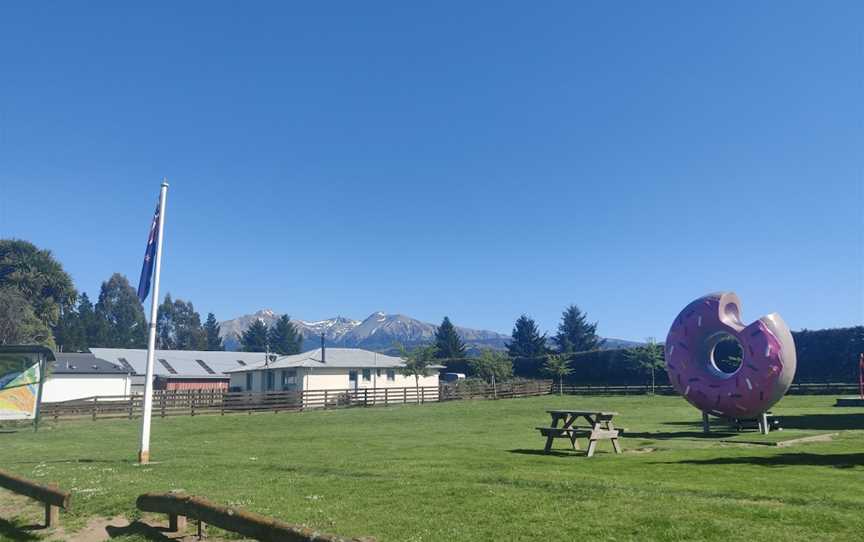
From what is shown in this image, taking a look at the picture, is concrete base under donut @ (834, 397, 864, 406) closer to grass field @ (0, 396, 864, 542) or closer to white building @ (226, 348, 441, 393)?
grass field @ (0, 396, 864, 542)

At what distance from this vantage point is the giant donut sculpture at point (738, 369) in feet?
64.7

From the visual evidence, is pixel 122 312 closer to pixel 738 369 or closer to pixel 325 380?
pixel 325 380

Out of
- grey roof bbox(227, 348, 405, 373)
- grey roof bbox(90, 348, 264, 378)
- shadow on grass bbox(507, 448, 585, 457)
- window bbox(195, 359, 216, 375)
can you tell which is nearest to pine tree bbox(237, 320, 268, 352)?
grey roof bbox(90, 348, 264, 378)

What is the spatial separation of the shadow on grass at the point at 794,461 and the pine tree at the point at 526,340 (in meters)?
85.7

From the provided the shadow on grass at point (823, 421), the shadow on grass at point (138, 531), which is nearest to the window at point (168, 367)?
the shadow on grass at point (823, 421)

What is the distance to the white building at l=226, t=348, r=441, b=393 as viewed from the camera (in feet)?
174

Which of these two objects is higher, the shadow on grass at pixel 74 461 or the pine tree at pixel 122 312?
the pine tree at pixel 122 312

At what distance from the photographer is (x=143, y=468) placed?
1370 centimetres

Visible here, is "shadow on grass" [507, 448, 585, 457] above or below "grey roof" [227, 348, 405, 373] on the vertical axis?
below

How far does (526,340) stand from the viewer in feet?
331

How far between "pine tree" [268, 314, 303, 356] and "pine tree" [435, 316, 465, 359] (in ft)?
168

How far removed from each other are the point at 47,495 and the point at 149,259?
8042 mm

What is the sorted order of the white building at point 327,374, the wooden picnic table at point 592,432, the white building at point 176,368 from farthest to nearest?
the white building at point 176,368 < the white building at point 327,374 < the wooden picnic table at point 592,432

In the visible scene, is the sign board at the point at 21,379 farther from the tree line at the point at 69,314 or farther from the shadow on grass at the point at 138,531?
the tree line at the point at 69,314
